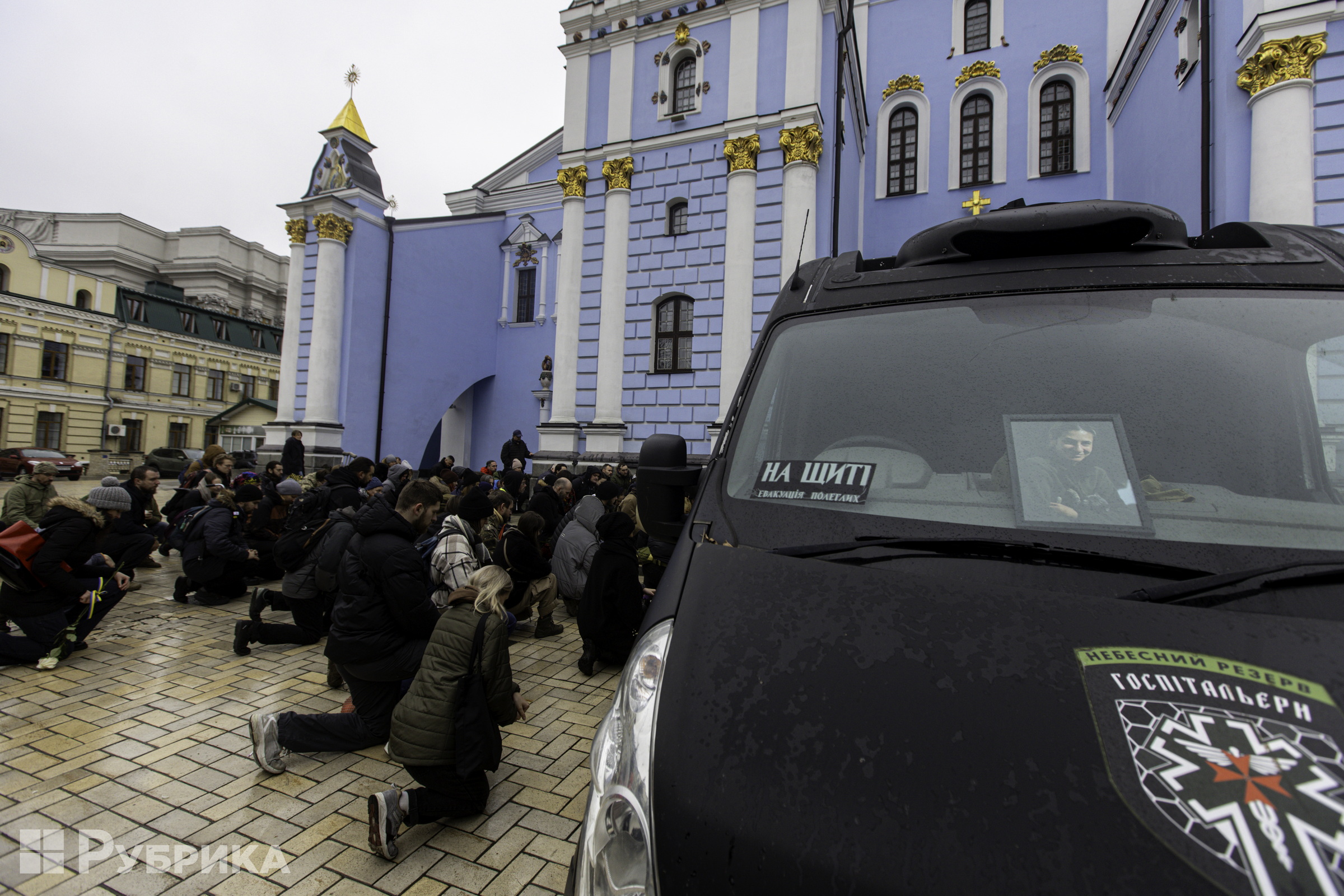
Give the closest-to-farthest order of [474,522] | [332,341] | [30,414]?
[474,522]
[332,341]
[30,414]

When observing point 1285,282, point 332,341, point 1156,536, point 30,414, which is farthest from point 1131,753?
point 30,414

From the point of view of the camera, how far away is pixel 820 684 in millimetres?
1322

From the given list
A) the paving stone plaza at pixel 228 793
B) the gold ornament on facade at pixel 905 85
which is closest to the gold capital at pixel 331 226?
the paving stone plaza at pixel 228 793

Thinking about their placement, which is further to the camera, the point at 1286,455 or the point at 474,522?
the point at 474,522

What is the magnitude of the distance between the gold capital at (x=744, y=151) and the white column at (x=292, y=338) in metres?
12.1

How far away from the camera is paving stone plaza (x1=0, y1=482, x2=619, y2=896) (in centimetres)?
287

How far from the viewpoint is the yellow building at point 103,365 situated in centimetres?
3147

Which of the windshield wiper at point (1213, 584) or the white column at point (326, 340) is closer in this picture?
the windshield wiper at point (1213, 584)

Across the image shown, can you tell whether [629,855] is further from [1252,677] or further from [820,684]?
[1252,677]

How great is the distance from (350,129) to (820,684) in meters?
21.4

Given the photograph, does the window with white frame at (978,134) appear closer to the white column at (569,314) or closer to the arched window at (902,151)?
the arched window at (902,151)

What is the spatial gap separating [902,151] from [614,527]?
17.8m

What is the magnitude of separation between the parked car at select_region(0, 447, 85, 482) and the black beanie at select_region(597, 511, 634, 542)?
106 ft

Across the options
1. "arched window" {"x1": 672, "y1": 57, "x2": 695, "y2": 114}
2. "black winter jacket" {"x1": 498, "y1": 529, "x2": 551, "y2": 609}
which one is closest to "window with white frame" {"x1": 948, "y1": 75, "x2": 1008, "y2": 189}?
"arched window" {"x1": 672, "y1": 57, "x2": 695, "y2": 114}
